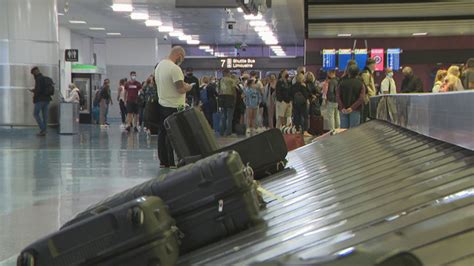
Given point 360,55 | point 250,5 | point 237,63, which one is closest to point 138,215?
point 250,5

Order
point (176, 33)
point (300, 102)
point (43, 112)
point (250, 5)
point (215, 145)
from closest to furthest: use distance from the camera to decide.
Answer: point (215, 145) < point (250, 5) < point (300, 102) < point (43, 112) < point (176, 33)

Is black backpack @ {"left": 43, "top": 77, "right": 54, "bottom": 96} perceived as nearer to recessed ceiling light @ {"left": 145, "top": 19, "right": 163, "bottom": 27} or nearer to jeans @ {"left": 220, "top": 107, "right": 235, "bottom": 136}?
jeans @ {"left": 220, "top": 107, "right": 235, "bottom": 136}

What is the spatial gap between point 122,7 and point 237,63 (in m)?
15.6

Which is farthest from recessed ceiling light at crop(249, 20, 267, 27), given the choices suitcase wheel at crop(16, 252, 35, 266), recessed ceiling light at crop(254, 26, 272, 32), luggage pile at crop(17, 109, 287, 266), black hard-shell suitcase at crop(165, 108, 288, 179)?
suitcase wheel at crop(16, 252, 35, 266)

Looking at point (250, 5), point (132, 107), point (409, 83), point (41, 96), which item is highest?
point (250, 5)

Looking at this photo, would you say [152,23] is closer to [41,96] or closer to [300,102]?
[41,96]

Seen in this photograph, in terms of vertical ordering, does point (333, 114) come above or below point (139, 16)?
below

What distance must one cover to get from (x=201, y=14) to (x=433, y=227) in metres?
20.1

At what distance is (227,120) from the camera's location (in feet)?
53.0

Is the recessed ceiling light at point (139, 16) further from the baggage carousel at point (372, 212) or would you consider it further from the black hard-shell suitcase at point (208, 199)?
the black hard-shell suitcase at point (208, 199)

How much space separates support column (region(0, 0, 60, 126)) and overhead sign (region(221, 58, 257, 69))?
61.6 ft

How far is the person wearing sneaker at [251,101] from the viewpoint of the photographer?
17.1m

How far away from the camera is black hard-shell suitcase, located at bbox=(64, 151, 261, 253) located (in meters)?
2.56

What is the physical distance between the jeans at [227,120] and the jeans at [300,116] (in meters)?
2.23
